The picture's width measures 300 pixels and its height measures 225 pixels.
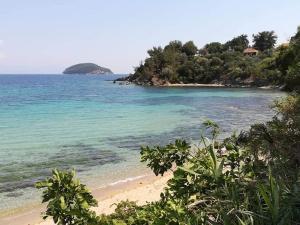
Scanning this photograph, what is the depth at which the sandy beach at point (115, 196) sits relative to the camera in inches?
472

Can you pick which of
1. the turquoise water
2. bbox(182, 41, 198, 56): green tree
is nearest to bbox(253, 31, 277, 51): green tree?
bbox(182, 41, 198, 56): green tree

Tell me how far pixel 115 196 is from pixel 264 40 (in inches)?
4765

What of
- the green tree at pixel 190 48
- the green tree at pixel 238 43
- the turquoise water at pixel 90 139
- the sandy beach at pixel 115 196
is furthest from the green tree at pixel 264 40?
the sandy beach at pixel 115 196

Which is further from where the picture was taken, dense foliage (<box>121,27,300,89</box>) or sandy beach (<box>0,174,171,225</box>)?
dense foliage (<box>121,27,300,89</box>)

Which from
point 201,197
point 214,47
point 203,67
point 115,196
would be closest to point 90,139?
point 115,196

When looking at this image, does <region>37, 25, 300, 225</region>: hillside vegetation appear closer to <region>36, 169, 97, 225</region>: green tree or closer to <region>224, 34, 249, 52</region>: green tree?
<region>36, 169, 97, 225</region>: green tree

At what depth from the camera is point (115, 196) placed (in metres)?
14.1

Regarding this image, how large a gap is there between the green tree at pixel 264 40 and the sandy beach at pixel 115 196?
116891 millimetres

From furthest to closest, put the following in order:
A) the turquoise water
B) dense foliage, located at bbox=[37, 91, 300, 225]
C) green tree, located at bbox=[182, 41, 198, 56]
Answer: green tree, located at bbox=[182, 41, 198, 56], the turquoise water, dense foliage, located at bbox=[37, 91, 300, 225]

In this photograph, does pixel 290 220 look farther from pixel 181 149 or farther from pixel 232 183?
pixel 181 149

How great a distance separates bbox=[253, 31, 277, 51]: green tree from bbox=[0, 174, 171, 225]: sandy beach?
383 feet

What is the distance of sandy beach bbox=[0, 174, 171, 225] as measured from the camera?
11992 mm

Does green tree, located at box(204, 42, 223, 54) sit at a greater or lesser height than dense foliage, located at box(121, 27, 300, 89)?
greater

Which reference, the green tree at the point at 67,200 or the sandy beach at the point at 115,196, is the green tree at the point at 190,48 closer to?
the sandy beach at the point at 115,196
